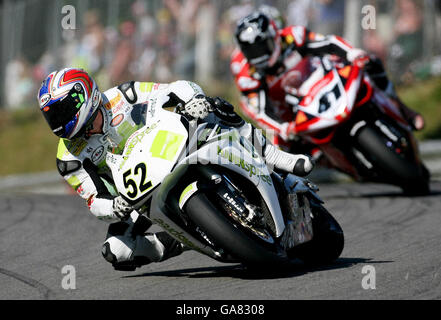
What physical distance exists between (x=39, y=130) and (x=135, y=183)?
17.3 metres

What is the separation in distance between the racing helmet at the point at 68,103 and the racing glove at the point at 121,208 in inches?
25.6

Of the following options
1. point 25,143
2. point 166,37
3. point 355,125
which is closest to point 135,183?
point 355,125

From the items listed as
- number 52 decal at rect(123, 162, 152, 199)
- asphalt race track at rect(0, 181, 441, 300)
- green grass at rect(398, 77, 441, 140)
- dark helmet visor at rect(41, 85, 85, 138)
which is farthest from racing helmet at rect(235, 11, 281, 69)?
green grass at rect(398, 77, 441, 140)

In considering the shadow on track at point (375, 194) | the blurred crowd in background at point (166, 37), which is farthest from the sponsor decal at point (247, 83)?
the blurred crowd in background at point (166, 37)

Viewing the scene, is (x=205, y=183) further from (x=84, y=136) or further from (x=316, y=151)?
(x=316, y=151)

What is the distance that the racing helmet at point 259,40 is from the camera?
31.9ft

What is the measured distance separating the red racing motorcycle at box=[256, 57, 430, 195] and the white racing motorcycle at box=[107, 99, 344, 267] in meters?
3.73

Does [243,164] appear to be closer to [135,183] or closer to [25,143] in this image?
[135,183]

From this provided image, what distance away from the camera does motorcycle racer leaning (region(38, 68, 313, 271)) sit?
Result: 612 centimetres

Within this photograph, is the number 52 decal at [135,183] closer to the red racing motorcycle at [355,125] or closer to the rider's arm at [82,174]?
the rider's arm at [82,174]

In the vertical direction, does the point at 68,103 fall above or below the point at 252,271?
above

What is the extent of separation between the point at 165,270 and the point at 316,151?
384 centimetres

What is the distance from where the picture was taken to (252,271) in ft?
20.7

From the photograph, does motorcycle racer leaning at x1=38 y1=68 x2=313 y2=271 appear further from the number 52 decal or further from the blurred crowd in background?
the blurred crowd in background
